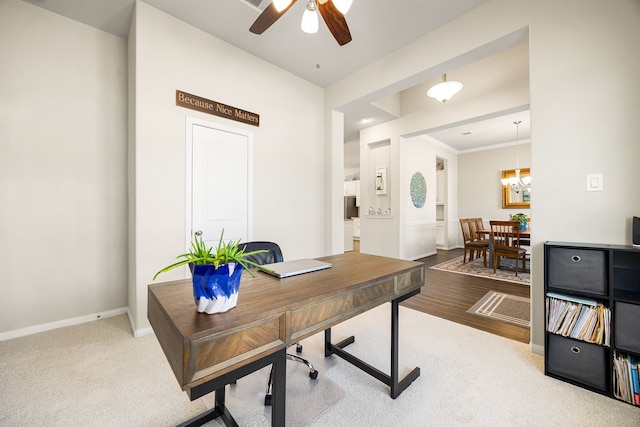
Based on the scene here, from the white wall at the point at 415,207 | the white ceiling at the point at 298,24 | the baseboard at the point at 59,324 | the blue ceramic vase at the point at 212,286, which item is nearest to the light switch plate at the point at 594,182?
the white ceiling at the point at 298,24

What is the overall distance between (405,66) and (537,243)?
2.21m

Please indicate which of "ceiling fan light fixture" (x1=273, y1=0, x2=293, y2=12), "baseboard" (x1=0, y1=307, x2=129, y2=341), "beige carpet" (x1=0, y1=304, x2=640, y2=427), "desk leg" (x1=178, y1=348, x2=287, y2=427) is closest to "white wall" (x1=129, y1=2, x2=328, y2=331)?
"baseboard" (x1=0, y1=307, x2=129, y2=341)

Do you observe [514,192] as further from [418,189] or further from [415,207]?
[415,207]

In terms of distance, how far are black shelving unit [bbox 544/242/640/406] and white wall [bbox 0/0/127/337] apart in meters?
3.91

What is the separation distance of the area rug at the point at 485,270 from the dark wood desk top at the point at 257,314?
12.1ft

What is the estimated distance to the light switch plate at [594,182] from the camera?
5.90 feet

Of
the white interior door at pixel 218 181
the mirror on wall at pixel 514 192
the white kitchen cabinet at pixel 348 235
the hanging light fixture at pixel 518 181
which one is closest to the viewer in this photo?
the white interior door at pixel 218 181

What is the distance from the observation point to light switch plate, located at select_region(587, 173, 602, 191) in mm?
1799

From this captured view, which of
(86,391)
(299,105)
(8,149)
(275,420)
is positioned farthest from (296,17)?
(86,391)

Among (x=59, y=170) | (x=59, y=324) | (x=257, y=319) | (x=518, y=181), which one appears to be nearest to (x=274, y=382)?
(x=257, y=319)

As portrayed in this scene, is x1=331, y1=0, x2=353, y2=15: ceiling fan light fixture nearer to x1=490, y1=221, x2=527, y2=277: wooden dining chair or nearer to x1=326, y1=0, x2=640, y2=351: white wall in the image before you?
x1=326, y1=0, x2=640, y2=351: white wall

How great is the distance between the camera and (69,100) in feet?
8.16

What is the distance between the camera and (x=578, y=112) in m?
1.87

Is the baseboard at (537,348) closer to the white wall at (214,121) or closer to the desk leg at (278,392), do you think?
the desk leg at (278,392)
